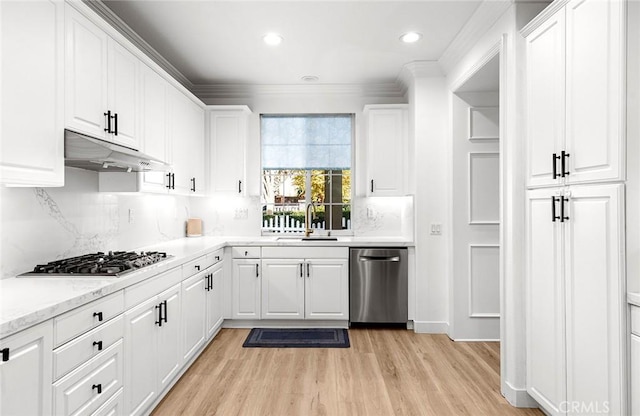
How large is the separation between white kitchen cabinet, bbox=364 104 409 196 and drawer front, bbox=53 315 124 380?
3046mm

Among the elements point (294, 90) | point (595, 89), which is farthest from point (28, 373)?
point (294, 90)

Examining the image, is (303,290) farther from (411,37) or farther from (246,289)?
(411,37)

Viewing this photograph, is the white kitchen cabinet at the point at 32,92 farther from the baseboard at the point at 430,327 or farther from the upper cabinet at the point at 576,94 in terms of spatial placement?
the baseboard at the point at 430,327

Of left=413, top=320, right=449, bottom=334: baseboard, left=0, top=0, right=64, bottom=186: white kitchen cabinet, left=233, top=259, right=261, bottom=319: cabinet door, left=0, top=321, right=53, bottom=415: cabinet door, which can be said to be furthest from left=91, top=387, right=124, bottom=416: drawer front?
left=413, top=320, right=449, bottom=334: baseboard

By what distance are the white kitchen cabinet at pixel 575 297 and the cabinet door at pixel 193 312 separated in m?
2.40

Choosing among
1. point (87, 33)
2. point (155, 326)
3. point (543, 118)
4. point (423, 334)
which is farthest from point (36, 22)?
point (423, 334)

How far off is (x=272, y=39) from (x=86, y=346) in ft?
8.92

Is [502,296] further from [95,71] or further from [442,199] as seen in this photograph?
[95,71]

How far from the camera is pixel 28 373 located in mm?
1355

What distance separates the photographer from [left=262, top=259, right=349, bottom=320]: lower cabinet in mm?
4023

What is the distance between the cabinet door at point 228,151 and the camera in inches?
175

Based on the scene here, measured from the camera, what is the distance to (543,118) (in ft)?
7.32

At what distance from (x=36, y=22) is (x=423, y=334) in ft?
12.7

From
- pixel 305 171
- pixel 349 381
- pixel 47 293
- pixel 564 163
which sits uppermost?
pixel 305 171
